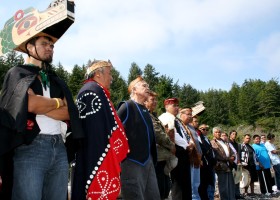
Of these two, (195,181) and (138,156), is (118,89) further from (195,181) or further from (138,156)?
(138,156)

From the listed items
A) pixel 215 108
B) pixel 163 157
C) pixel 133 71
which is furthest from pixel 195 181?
pixel 215 108

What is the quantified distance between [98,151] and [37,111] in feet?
2.45

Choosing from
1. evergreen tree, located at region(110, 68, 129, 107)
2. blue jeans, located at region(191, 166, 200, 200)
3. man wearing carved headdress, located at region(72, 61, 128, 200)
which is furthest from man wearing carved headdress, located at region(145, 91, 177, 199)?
evergreen tree, located at region(110, 68, 129, 107)

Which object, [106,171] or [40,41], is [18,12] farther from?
[106,171]

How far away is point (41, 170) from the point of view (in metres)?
2.89

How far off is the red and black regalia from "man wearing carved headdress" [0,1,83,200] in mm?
271

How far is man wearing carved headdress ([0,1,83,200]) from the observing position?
283cm

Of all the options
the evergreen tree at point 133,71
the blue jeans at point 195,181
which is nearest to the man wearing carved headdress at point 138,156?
the blue jeans at point 195,181

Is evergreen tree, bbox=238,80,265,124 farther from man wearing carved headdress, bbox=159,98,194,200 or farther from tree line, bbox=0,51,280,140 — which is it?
man wearing carved headdress, bbox=159,98,194,200

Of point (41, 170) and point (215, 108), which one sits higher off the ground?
point (215, 108)

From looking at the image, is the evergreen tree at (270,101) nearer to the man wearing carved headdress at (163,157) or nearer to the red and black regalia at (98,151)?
the man wearing carved headdress at (163,157)

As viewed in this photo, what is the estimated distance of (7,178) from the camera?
9.56 feet

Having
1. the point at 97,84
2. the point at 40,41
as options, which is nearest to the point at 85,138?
the point at 97,84

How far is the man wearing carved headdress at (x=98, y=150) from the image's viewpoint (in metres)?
3.39
